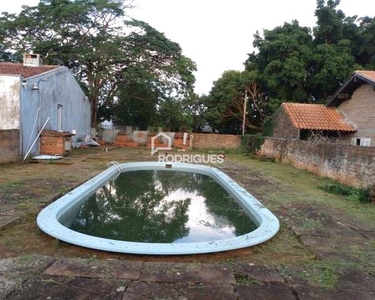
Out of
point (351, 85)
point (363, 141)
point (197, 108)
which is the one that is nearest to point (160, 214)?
point (363, 141)

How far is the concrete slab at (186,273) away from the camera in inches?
110

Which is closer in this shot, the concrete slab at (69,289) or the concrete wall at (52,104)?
the concrete slab at (69,289)

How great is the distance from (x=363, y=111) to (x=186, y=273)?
14188 millimetres

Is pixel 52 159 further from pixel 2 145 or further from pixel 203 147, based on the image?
pixel 203 147

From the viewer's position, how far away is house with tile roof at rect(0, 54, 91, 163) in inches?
406

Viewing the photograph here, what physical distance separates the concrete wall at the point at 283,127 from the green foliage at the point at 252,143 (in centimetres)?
104

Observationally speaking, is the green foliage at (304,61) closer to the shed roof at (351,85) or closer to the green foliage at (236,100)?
the green foliage at (236,100)

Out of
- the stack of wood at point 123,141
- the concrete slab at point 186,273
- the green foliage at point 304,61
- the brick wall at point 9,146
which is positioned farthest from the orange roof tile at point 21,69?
the green foliage at point 304,61

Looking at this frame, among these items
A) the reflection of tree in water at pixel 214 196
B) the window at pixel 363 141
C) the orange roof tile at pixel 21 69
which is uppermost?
the orange roof tile at pixel 21 69

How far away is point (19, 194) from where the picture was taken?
593cm

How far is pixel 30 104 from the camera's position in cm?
1129

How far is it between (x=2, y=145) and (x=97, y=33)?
39.1ft

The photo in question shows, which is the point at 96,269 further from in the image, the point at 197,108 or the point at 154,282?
the point at 197,108

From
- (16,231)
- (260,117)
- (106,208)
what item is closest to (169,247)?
(16,231)
